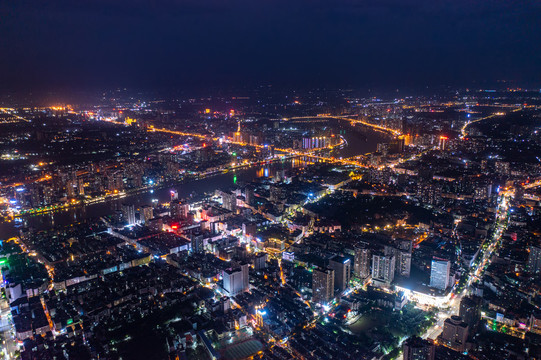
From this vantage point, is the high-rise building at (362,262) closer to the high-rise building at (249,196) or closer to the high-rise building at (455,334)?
the high-rise building at (455,334)

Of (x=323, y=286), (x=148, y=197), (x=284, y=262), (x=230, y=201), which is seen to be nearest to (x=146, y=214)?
(x=230, y=201)

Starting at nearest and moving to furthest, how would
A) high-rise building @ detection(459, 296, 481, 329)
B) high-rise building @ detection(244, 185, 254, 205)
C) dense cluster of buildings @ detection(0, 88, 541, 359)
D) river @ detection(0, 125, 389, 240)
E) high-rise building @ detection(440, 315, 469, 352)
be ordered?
high-rise building @ detection(440, 315, 469, 352)
dense cluster of buildings @ detection(0, 88, 541, 359)
high-rise building @ detection(459, 296, 481, 329)
river @ detection(0, 125, 389, 240)
high-rise building @ detection(244, 185, 254, 205)

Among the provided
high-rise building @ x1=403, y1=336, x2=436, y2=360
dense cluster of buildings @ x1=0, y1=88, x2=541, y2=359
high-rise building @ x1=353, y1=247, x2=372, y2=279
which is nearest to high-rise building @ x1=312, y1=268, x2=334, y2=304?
dense cluster of buildings @ x1=0, y1=88, x2=541, y2=359

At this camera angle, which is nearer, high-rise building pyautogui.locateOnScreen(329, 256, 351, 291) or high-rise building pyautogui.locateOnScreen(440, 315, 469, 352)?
high-rise building pyautogui.locateOnScreen(440, 315, 469, 352)

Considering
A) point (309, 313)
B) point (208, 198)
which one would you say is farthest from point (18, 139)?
point (309, 313)

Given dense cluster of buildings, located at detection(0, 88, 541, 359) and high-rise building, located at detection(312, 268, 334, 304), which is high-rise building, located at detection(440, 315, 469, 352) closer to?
dense cluster of buildings, located at detection(0, 88, 541, 359)

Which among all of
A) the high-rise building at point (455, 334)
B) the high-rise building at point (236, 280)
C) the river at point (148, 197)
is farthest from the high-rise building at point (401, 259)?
the river at point (148, 197)

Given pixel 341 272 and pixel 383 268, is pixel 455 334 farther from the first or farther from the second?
pixel 341 272
